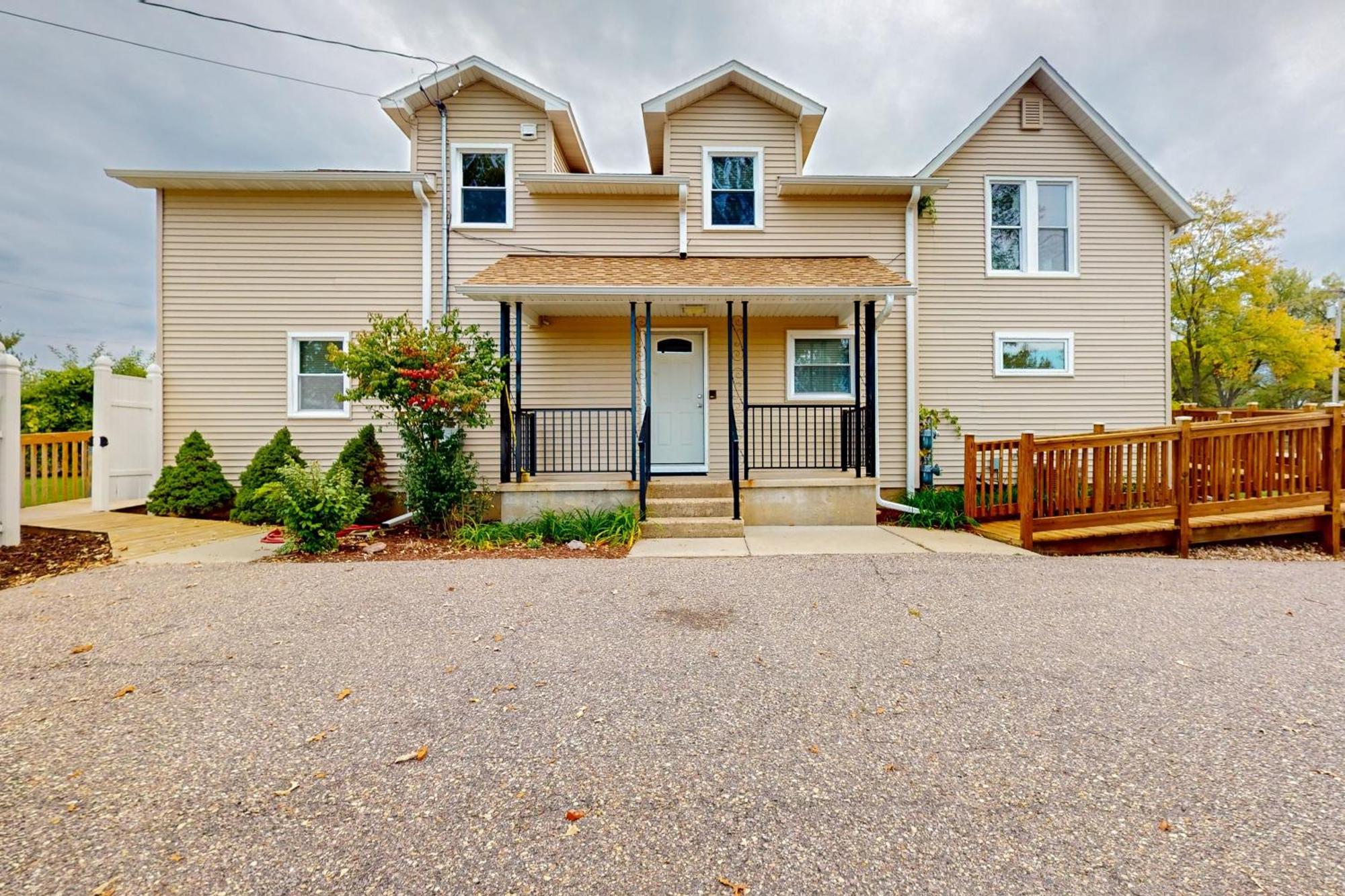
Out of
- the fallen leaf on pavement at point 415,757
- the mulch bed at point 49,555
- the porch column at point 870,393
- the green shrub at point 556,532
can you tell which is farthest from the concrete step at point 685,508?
the mulch bed at point 49,555

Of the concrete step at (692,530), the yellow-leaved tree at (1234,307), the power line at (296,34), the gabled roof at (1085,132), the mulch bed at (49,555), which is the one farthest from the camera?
the yellow-leaved tree at (1234,307)

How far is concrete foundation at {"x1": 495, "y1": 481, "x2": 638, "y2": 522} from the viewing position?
23.8 ft

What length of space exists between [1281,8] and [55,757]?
24.1m

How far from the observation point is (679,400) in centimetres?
909

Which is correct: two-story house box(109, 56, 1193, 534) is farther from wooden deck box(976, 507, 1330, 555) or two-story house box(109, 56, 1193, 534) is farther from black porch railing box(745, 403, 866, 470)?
wooden deck box(976, 507, 1330, 555)

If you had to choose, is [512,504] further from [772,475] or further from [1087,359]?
[1087,359]

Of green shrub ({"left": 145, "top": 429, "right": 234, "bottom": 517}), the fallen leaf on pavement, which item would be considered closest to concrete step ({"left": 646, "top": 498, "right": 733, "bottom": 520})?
the fallen leaf on pavement

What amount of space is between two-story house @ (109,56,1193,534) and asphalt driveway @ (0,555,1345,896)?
419cm

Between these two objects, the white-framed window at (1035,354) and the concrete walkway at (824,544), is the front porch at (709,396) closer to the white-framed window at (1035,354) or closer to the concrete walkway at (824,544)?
the concrete walkway at (824,544)

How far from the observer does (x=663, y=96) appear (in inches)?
343

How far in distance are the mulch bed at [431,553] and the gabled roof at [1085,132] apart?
26.9 ft

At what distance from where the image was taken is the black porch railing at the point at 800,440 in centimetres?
823

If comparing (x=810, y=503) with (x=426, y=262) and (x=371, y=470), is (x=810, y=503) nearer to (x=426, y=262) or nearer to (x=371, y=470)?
(x=371, y=470)

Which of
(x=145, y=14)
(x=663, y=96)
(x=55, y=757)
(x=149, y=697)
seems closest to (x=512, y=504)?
(x=149, y=697)
